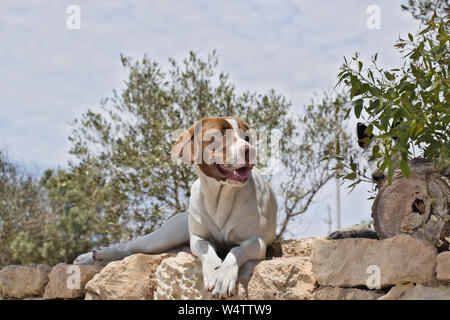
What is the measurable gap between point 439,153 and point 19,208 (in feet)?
53.6

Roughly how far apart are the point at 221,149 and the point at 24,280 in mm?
2733

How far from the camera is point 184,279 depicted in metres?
3.76

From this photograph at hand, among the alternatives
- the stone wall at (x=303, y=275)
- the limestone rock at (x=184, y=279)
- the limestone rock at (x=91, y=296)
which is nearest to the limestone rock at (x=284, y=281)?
the stone wall at (x=303, y=275)

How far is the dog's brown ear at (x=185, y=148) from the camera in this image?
378cm

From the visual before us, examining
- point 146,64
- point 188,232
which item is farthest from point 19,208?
point 188,232

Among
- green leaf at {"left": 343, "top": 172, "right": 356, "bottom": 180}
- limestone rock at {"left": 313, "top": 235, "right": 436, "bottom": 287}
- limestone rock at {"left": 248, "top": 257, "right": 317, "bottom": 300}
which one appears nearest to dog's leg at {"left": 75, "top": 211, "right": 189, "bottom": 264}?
limestone rock at {"left": 248, "top": 257, "right": 317, "bottom": 300}

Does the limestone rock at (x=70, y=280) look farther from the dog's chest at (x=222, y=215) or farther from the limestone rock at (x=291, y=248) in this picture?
the limestone rock at (x=291, y=248)

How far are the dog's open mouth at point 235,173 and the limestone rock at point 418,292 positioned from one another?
3.96ft

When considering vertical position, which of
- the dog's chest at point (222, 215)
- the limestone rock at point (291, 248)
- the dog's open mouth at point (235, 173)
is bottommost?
the limestone rock at point (291, 248)

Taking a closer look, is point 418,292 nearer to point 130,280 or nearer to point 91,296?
point 130,280

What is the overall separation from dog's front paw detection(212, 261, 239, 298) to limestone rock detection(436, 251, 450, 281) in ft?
4.12

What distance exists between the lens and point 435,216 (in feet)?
10.5
